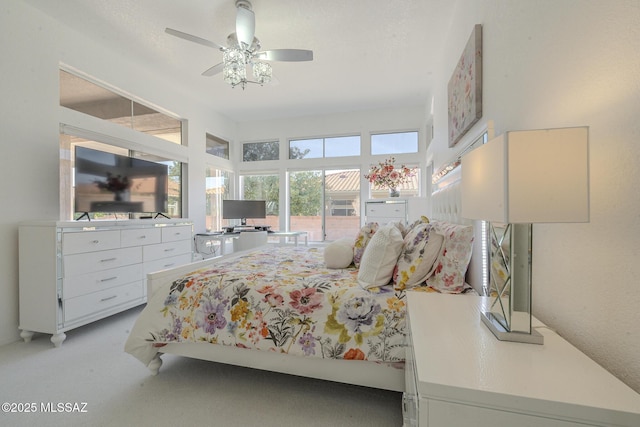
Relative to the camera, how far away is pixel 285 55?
2.43 meters

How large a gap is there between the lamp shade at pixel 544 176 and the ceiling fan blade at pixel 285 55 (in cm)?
214

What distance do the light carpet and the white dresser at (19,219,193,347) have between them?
12.3 inches

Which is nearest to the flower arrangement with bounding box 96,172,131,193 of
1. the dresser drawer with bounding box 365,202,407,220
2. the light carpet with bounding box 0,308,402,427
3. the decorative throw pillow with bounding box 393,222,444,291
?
the light carpet with bounding box 0,308,402,427

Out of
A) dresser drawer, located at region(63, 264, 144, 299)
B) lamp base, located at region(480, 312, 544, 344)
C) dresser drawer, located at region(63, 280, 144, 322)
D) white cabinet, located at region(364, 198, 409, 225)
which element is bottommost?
dresser drawer, located at region(63, 280, 144, 322)

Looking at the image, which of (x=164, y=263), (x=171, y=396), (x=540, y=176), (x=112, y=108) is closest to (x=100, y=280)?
(x=164, y=263)

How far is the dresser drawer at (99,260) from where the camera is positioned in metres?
2.28

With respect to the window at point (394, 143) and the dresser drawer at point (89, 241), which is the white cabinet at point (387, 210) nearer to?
the window at point (394, 143)

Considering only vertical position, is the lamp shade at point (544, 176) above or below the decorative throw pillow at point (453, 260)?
above

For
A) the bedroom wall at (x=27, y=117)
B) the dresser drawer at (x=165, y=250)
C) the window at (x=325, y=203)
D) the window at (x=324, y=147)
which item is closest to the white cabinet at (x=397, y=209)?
the window at (x=325, y=203)

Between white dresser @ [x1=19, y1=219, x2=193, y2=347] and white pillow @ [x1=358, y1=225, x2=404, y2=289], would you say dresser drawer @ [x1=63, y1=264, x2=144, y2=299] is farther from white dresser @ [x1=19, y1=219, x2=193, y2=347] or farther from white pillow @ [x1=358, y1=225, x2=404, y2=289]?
white pillow @ [x1=358, y1=225, x2=404, y2=289]

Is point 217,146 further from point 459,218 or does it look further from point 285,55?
point 459,218

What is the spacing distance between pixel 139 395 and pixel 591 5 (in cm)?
266

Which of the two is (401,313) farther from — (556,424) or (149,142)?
(149,142)

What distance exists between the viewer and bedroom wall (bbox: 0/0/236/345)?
2271 mm
